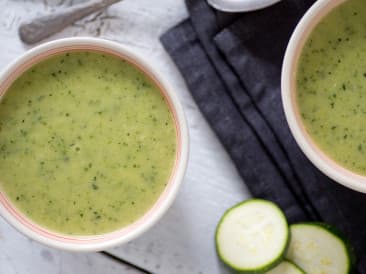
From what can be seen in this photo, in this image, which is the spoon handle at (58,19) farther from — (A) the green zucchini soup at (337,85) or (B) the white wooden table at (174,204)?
(A) the green zucchini soup at (337,85)

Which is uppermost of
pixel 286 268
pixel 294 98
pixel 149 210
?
pixel 294 98

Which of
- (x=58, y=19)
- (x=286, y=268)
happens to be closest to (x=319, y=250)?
(x=286, y=268)

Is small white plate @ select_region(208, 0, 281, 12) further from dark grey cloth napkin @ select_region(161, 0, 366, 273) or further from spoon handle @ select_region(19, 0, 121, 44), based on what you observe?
spoon handle @ select_region(19, 0, 121, 44)

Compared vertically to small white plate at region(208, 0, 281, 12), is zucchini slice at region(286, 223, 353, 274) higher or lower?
lower

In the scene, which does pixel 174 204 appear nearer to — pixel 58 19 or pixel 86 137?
pixel 86 137

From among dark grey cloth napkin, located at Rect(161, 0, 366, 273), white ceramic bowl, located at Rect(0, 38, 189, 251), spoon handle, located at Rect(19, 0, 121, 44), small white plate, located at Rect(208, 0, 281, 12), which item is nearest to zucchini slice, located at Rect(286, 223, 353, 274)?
dark grey cloth napkin, located at Rect(161, 0, 366, 273)

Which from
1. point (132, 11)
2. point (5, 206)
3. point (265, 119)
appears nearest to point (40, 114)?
point (5, 206)

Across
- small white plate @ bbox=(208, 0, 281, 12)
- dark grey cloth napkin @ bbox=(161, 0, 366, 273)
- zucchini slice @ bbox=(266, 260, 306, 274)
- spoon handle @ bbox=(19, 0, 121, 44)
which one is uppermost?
spoon handle @ bbox=(19, 0, 121, 44)
